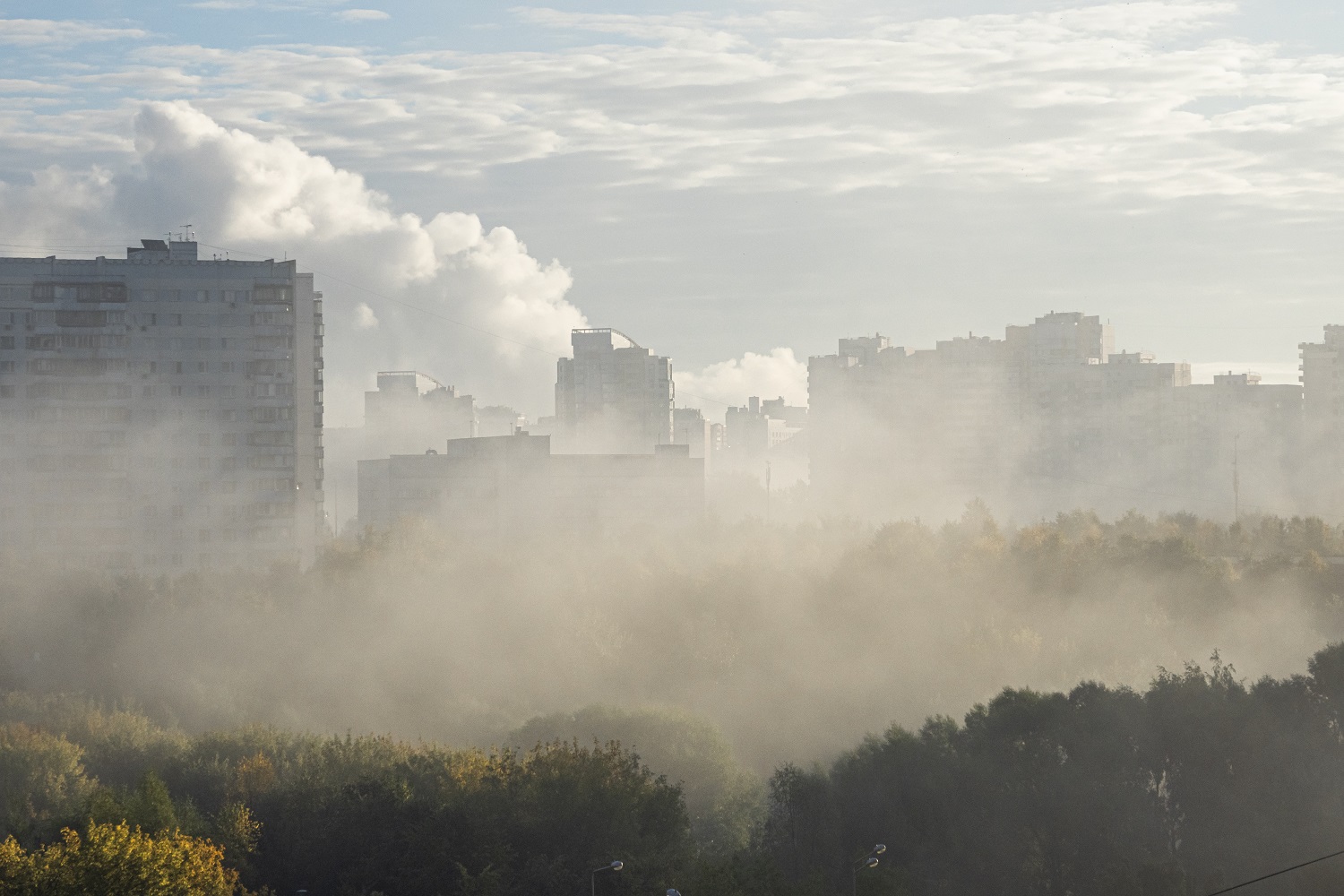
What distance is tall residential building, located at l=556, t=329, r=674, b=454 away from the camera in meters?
96.1

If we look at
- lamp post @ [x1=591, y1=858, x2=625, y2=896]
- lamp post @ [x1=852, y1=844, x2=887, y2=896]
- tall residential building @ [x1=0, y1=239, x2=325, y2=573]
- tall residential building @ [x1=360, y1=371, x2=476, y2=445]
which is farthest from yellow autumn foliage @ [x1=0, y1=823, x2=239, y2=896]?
tall residential building @ [x1=360, y1=371, x2=476, y2=445]

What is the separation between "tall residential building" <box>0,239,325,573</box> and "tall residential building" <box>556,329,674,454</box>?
45.7 m

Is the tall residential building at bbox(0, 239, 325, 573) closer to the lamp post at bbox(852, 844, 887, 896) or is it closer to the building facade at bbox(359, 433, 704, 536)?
the building facade at bbox(359, 433, 704, 536)

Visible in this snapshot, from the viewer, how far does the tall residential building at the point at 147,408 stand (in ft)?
162

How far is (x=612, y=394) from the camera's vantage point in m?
96.6

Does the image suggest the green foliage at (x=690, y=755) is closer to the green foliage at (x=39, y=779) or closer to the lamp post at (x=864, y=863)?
the lamp post at (x=864, y=863)

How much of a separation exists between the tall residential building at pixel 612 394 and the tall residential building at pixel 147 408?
45.7 metres

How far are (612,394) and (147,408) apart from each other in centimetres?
4805

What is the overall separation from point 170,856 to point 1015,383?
7865cm

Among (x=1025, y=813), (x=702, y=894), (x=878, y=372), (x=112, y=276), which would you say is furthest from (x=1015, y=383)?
(x=702, y=894)

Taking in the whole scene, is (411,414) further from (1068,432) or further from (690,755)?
(690,755)

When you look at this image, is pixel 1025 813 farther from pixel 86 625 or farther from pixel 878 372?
pixel 878 372

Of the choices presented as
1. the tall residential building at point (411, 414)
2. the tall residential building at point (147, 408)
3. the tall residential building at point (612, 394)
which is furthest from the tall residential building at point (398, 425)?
the tall residential building at point (147, 408)

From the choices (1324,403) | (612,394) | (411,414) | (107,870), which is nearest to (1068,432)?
(1324,403)
